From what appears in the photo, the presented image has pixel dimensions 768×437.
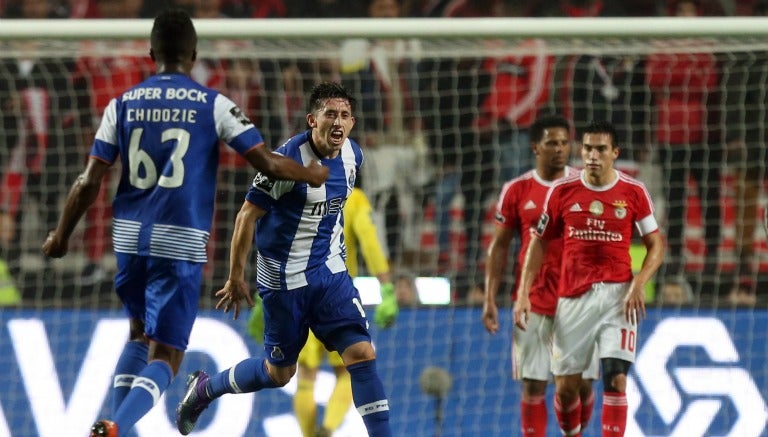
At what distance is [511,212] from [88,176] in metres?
3.10

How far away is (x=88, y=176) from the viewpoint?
5625 mm

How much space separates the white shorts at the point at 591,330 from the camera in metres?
7.25

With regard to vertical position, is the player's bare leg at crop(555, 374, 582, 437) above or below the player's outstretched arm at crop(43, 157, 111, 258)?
below

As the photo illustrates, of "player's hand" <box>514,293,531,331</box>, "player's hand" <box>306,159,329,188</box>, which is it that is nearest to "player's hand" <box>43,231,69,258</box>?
"player's hand" <box>306,159,329,188</box>

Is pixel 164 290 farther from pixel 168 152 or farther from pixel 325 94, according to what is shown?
pixel 325 94

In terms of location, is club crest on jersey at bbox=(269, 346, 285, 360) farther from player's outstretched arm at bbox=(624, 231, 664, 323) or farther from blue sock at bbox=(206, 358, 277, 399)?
player's outstretched arm at bbox=(624, 231, 664, 323)

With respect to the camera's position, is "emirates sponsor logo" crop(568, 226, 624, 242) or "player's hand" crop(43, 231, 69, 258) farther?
"emirates sponsor logo" crop(568, 226, 624, 242)

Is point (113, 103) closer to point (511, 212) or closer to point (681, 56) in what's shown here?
point (511, 212)

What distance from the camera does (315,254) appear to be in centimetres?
641

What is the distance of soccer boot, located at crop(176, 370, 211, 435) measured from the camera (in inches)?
275

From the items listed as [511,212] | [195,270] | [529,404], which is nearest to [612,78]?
[511,212]

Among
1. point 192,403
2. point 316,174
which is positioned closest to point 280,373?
point 192,403

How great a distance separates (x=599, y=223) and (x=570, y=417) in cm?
116

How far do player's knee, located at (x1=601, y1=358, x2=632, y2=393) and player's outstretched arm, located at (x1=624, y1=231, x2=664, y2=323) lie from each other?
236 mm
